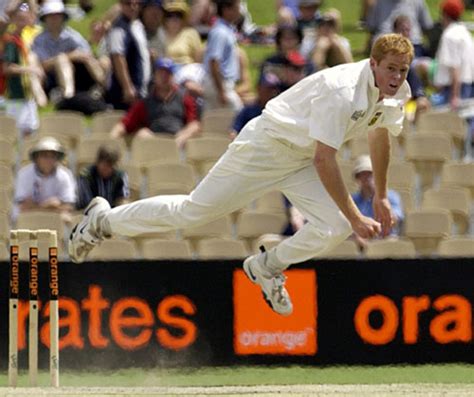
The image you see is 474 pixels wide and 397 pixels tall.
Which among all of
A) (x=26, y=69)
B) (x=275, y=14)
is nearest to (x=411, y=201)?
(x=26, y=69)

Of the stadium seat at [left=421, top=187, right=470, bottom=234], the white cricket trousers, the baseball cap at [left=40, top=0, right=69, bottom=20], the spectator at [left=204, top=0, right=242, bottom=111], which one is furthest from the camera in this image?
the baseball cap at [left=40, top=0, right=69, bottom=20]

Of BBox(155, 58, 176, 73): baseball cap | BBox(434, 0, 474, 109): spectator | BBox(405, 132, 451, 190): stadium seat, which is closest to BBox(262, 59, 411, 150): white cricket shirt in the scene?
BBox(405, 132, 451, 190): stadium seat

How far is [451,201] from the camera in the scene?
36.9 feet

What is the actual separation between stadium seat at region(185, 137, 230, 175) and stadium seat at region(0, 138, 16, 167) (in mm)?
1327

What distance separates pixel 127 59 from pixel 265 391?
570cm

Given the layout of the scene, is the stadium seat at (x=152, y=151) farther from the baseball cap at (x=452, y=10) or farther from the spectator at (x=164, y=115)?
the baseball cap at (x=452, y=10)

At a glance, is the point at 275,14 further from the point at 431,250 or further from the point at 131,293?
the point at 131,293

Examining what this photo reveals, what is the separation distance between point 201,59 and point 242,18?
127 inches

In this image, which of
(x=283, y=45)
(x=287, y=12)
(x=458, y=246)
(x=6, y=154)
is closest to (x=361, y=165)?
(x=458, y=246)

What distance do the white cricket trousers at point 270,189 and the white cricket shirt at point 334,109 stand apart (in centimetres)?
11

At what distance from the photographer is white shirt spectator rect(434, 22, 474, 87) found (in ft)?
41.4

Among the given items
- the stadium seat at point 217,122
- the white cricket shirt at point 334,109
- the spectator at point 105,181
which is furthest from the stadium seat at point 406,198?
the white cricket shirt at point 334,109

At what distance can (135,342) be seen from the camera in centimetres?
891

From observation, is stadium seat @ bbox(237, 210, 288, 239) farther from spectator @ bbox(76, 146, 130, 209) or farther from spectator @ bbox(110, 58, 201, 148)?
spectator @ bbox(110, 58, 201, 148)
